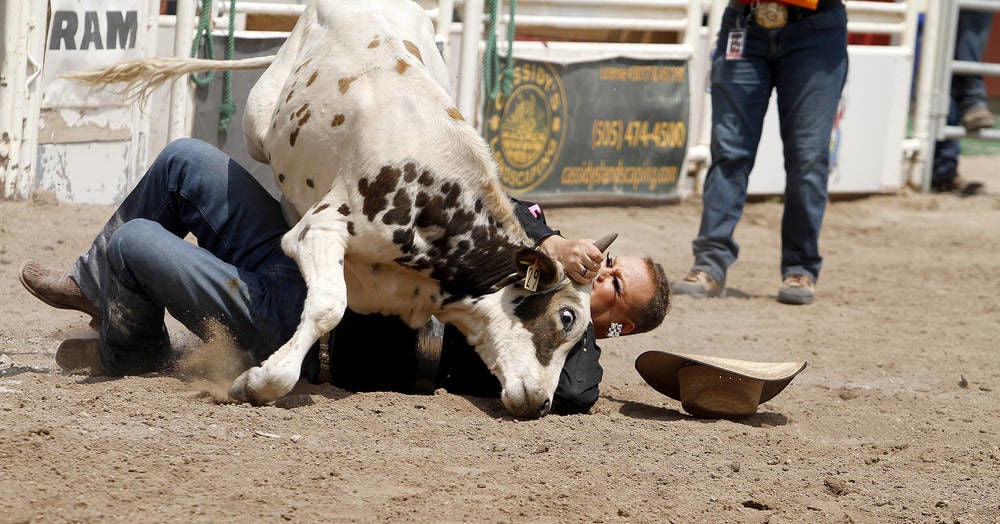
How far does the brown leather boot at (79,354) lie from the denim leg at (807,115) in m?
3.72

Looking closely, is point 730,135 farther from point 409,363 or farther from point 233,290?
point 233,290

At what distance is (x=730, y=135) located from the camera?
6.35 m

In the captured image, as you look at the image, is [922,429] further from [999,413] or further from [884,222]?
[884,222]

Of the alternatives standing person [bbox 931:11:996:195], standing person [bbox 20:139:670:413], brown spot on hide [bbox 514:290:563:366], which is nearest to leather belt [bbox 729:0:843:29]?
standing person [bbox 20:139:670:413]

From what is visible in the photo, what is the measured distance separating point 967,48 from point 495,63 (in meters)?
4.24

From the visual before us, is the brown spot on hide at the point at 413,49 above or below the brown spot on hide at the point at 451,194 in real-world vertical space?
above

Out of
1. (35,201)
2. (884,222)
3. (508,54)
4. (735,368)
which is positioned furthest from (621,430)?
(884,222)

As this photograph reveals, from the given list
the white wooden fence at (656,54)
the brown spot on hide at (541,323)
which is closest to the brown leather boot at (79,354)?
the brown spot on hide at (541,323)

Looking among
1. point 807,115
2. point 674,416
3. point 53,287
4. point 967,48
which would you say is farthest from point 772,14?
point 967,48

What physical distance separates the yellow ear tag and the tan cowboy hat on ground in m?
0.51

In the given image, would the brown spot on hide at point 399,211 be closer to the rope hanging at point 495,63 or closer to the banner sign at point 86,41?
the banner sign at point 86,41

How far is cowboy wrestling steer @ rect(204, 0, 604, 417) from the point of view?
3598 millimetres

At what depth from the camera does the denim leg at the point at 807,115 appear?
6.17m

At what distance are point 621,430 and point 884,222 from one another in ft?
19.0
